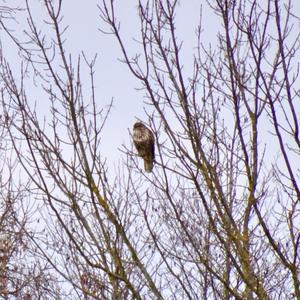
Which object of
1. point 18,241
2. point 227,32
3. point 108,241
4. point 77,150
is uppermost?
point 18,241

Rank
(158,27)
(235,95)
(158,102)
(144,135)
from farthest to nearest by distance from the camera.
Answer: (144,135) < (158,27) < (158,102) < (235,95)

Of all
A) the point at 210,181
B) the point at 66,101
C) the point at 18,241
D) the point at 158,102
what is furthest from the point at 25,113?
the point at 18,241

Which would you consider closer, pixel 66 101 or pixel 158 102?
pixel 158 102

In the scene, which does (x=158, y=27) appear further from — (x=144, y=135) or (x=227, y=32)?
(x=144, y=135)

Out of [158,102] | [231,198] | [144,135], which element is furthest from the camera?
[144,135]

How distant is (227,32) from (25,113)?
1379 millimetres

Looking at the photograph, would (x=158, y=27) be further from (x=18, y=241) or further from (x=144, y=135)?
(x=18, y=241)

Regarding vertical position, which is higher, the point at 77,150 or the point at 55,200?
the point at 77,150

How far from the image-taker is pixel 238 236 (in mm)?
3125

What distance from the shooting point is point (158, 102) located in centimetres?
349

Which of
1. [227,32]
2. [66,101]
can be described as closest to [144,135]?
[66,101]

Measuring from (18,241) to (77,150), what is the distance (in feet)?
18.4

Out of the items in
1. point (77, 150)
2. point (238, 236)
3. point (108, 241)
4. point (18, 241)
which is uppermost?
point (18, 241)

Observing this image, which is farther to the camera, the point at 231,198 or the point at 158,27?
the point at 231,198
